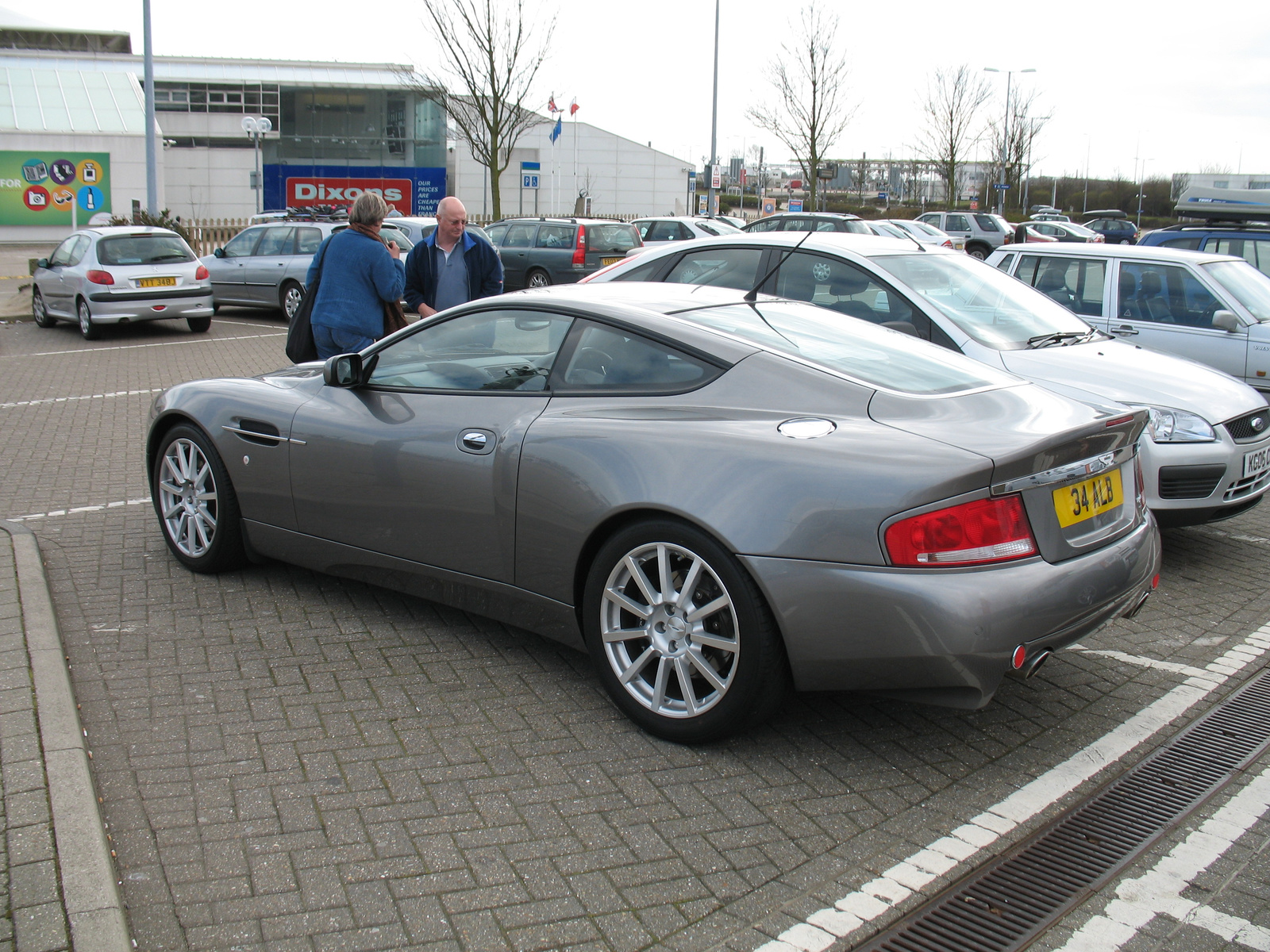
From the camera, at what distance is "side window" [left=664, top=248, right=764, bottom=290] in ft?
22.4

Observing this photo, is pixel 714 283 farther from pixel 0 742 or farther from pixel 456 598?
pixel 0 742

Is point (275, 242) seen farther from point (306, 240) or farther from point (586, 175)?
point (586, 175)

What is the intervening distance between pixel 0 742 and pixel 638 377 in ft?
7.46

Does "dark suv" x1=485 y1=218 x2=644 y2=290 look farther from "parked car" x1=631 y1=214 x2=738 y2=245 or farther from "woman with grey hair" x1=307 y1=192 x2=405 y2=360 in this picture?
"woman with grey hair" x1=307 y1=192 x2=405 y2=360

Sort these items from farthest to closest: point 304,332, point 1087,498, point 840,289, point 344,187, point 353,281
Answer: point 344,187
point 304,332
point 353,281
point 840,289
point 1087,498


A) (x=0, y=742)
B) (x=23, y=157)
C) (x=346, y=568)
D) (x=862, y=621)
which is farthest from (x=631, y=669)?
(x=23, y=157)

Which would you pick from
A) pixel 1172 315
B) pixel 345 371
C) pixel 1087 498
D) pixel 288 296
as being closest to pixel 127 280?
pixel 288 296

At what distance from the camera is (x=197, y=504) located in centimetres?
511

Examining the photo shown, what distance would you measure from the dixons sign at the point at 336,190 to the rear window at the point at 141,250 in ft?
91.0

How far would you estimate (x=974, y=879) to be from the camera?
2.91 meters

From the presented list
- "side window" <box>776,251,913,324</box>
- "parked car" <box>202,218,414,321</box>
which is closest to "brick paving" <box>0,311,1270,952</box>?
"side window" <box>776,251,913,324</box>

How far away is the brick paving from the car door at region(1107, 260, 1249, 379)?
11.8 feet

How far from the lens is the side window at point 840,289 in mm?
6250

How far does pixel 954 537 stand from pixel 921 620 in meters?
0.25
